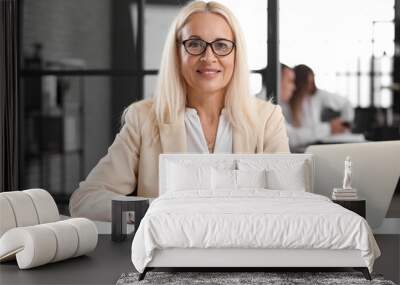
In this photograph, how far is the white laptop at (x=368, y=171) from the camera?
20.2ft

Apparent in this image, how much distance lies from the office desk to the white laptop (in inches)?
76.0

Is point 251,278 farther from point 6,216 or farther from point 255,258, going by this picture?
point 6,216

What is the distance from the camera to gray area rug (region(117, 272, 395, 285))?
14.1ft

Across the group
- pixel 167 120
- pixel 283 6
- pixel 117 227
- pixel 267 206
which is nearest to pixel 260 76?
pixel 283 6

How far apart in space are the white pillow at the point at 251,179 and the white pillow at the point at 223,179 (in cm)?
5


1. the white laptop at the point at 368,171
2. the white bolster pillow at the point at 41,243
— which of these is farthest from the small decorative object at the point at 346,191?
the white bolster pillow at the point at 41,243

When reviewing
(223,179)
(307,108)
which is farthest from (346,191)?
(307,108)

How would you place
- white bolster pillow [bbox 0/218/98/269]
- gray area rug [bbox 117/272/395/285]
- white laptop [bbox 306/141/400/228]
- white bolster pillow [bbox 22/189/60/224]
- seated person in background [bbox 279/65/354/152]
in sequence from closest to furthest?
gray area rug [bbox 117/272/395/285]
white bolster pillow [bbox 0/218/98/269]
white bolster pillow [bbox 22/189/60/224]
white laptop [bbox 306/141/400/228]
seated person in background [bbox 279/65/354/152]

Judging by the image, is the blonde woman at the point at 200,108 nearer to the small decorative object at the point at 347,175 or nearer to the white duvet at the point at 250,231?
the small decorative object at the point at 347,175

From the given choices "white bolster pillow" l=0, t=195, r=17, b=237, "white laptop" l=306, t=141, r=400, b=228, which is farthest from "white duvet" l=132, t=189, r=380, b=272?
"white laptop" l=306, t=141, r=400, b=228

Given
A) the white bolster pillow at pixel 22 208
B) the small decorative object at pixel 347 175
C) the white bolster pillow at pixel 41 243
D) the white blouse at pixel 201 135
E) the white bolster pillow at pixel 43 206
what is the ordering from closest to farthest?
the white bolster pillow at pixel 41 243 < the white bolster pillow at pixel 22 208 < the white bolster pillow at pixel 43 206 < the small decorative object at pixel 347 175 < the white blouse at pixel 201 135

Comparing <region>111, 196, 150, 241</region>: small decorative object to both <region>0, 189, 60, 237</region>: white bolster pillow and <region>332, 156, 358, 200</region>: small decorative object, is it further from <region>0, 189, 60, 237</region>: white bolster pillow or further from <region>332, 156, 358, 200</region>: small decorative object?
<region>332, 156, 358, 200</region>: small decorative object

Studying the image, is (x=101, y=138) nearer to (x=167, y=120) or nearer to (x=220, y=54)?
(x=167, y=120)

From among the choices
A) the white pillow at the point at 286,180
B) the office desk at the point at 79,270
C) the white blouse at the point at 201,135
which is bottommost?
the office desk at the point at 79,270
